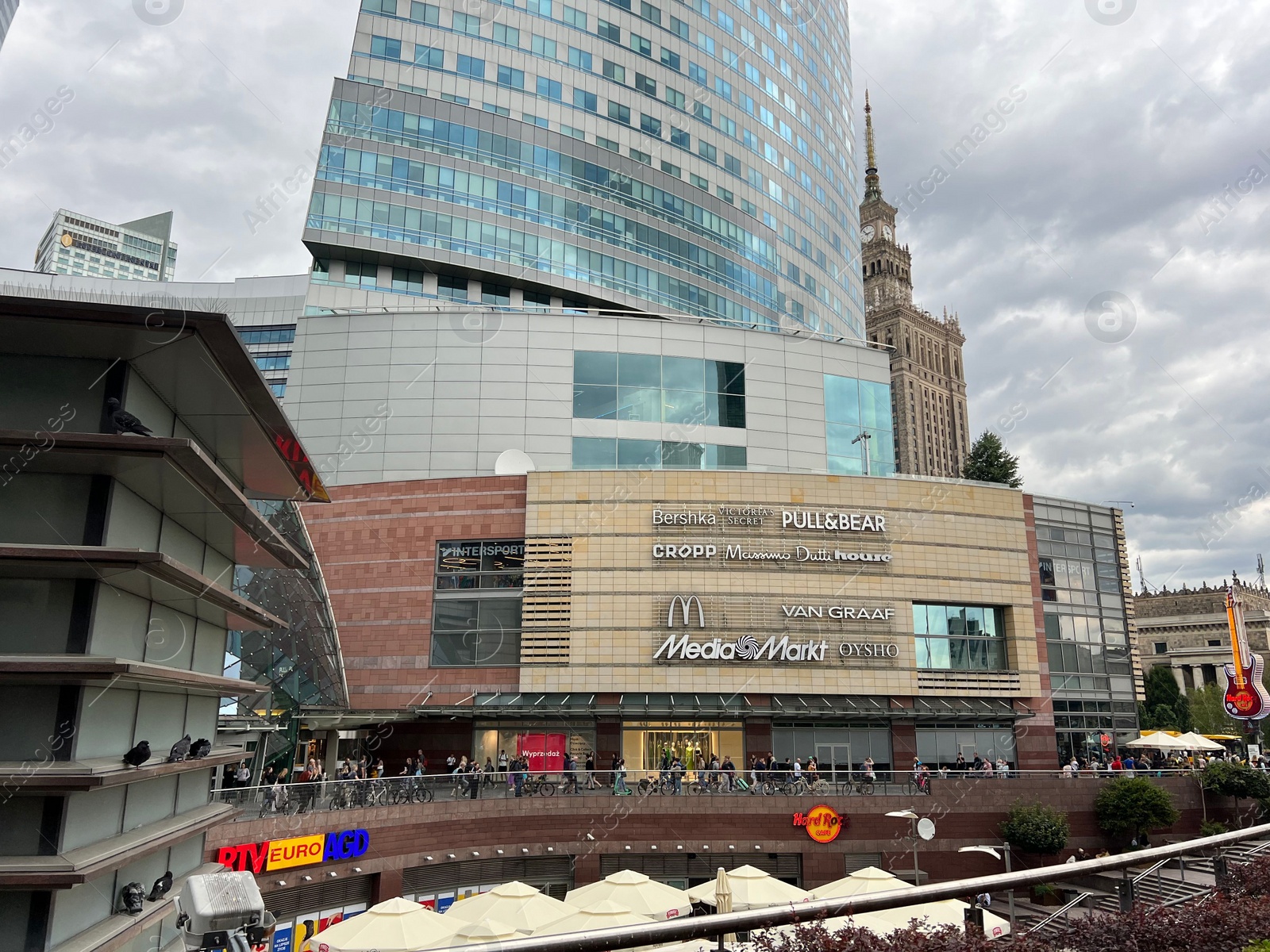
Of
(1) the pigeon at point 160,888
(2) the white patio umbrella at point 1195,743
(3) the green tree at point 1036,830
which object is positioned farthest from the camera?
(2) the white patio umbrella at point 1195,743

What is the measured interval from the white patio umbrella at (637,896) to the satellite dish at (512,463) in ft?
85.5

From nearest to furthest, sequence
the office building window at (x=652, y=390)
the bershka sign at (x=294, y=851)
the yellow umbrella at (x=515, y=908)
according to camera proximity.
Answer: the yellow umbrella at (x=515, y=908) < the bershka sign at (x=294, y=851) < the office building window at (x=652, y=390)

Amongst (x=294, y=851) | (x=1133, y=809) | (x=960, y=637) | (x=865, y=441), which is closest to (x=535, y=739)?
(x=294, y=851)

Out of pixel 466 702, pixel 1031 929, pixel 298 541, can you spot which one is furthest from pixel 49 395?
pixel 466 702

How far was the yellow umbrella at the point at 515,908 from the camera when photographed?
2306 centimetres

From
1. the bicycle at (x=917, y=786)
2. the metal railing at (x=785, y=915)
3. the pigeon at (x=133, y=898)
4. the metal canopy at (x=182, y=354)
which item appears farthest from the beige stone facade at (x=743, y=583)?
the metal railing at (x=785, y=915)

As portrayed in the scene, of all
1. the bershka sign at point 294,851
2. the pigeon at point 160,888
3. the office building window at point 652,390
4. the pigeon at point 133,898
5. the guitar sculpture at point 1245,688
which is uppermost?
the office building window at point 652,390

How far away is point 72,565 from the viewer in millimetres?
12219

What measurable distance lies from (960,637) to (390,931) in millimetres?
31809

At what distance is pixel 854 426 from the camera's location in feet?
182

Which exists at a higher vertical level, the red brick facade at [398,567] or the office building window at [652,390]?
the office building window at [652,390]

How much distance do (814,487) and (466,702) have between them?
19.2 meters

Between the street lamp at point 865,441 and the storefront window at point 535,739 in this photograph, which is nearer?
Result: the storefront window at point 535,739

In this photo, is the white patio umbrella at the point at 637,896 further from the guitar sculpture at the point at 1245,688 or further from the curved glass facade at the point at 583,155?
the curved glass facade at the point at 583,155
